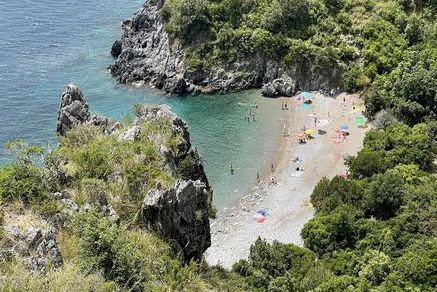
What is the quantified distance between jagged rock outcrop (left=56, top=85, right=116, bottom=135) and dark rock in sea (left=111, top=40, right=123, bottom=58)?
53.3 metres

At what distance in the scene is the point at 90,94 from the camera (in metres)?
89.0

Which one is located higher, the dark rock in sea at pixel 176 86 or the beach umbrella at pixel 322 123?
the dark rock in sea at pixel 176 86

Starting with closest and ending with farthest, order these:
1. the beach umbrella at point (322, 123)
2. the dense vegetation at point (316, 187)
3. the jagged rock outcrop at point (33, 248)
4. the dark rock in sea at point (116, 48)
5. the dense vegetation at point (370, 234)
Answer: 1. the jagged rock outcrop at point (33, 248)
2. the dense vegetation at point (316, 187)
3. the dense vegetation at point (370, 234)
4. the beach umbrella at point (322, 123)
5. the dark rock in sea at point (116, 48)

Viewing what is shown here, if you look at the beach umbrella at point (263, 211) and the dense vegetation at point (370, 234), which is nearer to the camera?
the dense vegetation at point (370, 234)

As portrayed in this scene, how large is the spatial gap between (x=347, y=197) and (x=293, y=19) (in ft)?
139

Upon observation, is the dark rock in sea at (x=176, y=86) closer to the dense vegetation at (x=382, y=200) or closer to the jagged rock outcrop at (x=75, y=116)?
the dense vegetation at (x=382, y=200)

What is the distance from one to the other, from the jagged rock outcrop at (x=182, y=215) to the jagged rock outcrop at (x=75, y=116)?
1372cm

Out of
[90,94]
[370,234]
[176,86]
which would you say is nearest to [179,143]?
[370,234]

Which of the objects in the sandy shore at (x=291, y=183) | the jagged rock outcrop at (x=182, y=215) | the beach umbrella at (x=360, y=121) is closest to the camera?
the jagged rock outcrop at (x=182, y=215)

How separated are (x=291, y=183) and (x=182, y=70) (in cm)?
3282

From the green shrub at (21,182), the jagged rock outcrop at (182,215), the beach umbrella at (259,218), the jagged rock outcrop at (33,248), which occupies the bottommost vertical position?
the beach umbrella at (259,218)

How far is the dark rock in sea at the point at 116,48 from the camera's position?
3989 inches

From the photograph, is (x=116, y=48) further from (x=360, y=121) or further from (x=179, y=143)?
(x=179, y=143)

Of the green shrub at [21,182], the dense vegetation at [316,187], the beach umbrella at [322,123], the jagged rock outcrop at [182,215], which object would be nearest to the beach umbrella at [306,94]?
the dense vegetation at [316,187]
